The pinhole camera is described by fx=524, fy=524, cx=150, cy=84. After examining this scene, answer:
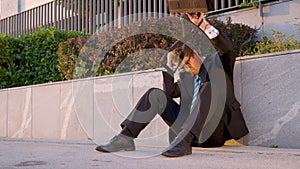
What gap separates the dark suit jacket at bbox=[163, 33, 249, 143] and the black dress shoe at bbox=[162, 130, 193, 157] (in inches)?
8.4

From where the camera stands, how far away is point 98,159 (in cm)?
375

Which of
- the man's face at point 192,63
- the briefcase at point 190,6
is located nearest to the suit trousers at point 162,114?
the man's face at point 192,63

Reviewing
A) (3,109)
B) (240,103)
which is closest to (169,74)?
(240,103)

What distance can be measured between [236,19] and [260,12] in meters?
0.45

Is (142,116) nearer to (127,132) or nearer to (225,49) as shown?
(127,132)

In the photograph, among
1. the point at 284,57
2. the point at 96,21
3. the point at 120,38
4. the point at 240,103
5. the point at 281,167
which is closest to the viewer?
the point at 281,167

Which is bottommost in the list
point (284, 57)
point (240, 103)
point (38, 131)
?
point (38, 131)

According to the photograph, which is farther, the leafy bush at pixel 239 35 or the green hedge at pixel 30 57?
the green hedge at pixel 30 57

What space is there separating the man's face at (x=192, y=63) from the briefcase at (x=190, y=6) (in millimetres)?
530

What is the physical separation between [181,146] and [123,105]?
214cm

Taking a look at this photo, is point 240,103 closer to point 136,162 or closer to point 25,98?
point 136,162

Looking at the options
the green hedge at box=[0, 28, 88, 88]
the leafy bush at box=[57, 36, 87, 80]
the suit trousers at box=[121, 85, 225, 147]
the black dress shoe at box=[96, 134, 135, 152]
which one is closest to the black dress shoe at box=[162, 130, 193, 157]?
the suit trousers at box=[121, 85, 225, 147]

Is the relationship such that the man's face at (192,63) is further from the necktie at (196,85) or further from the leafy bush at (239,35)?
the leafy bush at (239,35)

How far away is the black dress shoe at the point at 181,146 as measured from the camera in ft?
12.1
